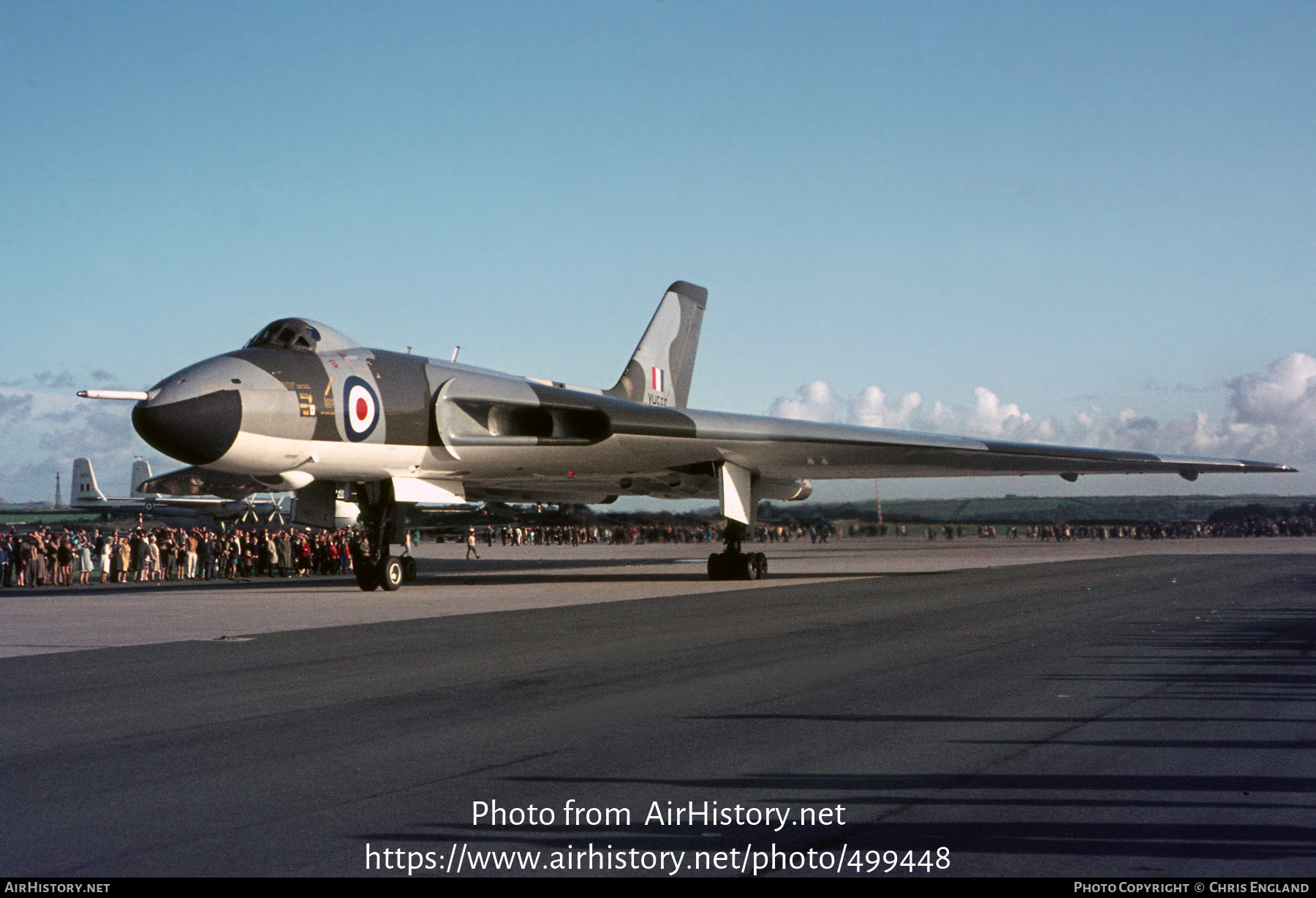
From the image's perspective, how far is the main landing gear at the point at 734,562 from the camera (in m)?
21.8

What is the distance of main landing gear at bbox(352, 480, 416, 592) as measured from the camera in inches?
699

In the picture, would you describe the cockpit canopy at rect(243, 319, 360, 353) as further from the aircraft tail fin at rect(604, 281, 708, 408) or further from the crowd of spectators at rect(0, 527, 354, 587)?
the crowd of spectators at rect(0, 527, 354, 587)

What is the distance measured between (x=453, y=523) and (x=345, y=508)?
172ft

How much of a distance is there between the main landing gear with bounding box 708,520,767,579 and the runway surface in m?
8.84

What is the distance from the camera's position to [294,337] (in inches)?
633

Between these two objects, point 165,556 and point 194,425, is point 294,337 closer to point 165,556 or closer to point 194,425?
point 194,425

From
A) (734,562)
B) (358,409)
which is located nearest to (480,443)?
(358,409)

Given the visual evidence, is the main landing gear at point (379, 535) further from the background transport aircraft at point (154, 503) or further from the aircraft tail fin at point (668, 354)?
the background transport aircraft at point (154, 503)

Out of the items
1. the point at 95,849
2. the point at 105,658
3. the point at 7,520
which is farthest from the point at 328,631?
the point at 7,520

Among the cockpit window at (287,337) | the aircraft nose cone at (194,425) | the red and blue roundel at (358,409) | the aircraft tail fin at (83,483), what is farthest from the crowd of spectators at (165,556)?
the aircraft tail fin at (83,483)

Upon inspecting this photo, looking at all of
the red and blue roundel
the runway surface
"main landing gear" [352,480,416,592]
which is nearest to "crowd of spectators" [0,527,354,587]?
"main landing gear" [352,480,416,592]

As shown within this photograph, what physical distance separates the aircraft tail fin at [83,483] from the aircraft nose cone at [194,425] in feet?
213

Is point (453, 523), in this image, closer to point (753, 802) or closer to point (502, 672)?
point (502, 672)

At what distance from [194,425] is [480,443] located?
4.82 metres
